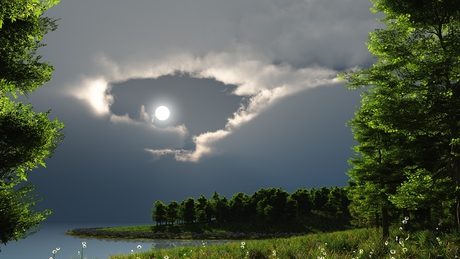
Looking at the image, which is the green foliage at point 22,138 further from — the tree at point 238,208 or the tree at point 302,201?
the tree at point 302,201

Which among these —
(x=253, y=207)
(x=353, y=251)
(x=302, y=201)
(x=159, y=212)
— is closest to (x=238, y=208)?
(x=253, y=207)

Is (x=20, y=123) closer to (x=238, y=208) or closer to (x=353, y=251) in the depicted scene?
(x=353, y=251)

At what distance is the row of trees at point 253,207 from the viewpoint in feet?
238

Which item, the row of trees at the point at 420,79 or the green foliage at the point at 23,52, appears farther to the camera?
the row of trees at the point at 420,79

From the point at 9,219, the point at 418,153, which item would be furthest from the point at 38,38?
the point at 418,153

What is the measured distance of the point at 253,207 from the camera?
7731cm

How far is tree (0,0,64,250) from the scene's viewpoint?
11.3m

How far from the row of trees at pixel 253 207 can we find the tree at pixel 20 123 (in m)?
63.2

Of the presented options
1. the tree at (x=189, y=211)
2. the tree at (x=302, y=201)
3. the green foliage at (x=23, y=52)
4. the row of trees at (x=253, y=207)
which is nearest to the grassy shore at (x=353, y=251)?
the green foliage at (x=23, y=52)

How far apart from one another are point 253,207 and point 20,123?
229 ft

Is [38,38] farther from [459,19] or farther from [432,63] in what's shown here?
[459,19]

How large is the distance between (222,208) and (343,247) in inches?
2612

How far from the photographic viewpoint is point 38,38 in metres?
11.9

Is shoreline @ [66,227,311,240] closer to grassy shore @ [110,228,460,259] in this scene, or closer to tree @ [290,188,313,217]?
tree @ [290,188,313,217]
